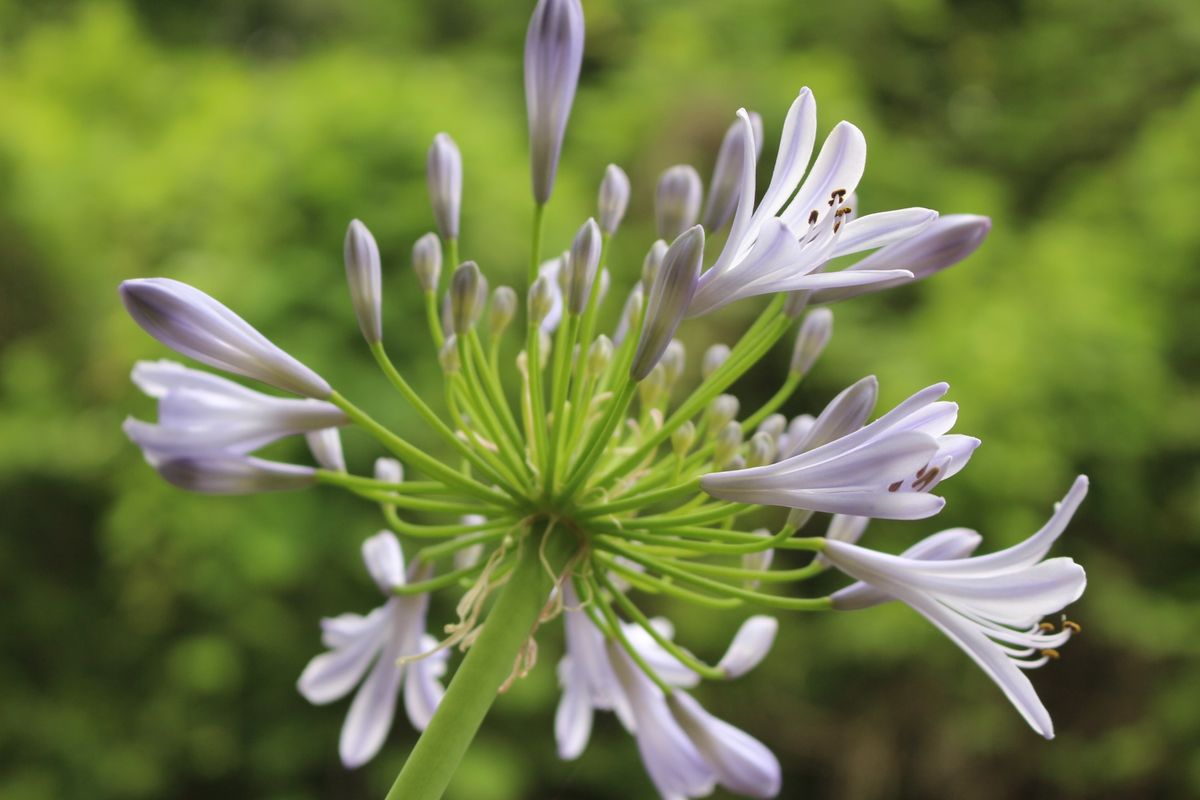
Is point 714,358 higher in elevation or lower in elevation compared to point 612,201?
lower

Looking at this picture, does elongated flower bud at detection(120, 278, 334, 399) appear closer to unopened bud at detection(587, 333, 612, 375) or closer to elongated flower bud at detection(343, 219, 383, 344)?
elongated flower bud at detection(343, 219, 383, 344)

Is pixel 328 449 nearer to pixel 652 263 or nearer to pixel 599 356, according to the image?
pixel 599 356

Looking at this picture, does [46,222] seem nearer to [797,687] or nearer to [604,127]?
[604,127]

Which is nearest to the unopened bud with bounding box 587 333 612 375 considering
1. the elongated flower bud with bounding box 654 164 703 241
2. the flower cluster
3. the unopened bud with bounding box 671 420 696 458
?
the flower cluster

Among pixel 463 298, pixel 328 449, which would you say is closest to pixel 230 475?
pixel 328 449

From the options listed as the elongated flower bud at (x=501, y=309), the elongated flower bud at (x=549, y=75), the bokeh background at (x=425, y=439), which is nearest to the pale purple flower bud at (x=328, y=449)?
the elongated flower bud at (x=501, y=309)

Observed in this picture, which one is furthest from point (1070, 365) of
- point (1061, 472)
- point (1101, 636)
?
point (1101, 636)
